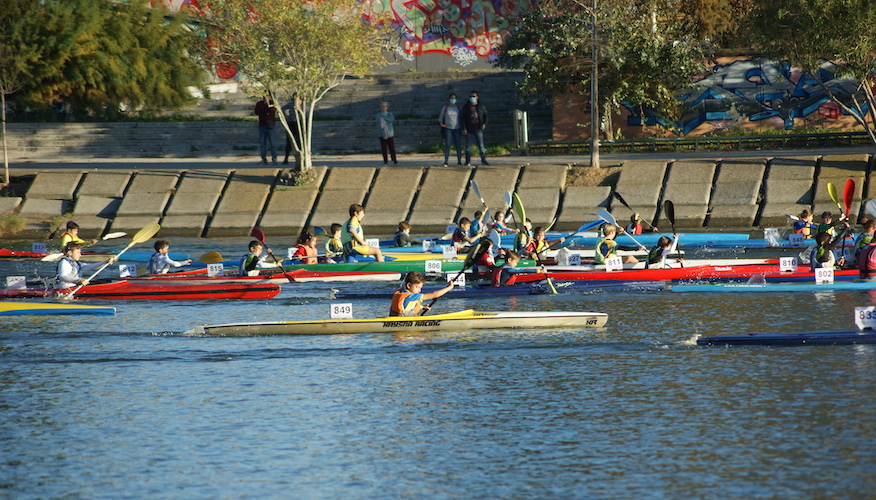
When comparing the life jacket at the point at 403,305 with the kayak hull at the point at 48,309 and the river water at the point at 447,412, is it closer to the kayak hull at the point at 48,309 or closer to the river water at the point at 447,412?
the river water at the point at 447,412

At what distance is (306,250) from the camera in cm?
2028

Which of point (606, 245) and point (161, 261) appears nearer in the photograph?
point (606, 245)

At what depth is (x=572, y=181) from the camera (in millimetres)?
28359

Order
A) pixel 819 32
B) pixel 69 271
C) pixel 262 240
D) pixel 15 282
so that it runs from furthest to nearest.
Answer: pixel 819 32 → pixel 262 240 → pixel 69 271 → pixel 15 282

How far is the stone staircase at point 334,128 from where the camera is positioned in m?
35.2

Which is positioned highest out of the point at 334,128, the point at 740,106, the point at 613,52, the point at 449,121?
the point at 613,52

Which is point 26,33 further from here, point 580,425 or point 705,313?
point 580,425

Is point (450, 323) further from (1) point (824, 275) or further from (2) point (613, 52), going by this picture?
(2) point (613, 52)

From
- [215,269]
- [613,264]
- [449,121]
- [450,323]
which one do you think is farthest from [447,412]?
[449,121]

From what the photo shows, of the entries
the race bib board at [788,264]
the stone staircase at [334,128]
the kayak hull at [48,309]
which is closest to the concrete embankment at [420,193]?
the stone staircase at [334,128]

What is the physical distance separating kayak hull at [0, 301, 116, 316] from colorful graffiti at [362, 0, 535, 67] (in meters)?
25.8

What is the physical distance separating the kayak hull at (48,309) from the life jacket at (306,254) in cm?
422

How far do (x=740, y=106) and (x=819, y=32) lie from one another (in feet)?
29.0

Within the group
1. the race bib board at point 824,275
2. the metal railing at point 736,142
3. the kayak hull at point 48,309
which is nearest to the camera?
the race bib board at point 824,275
